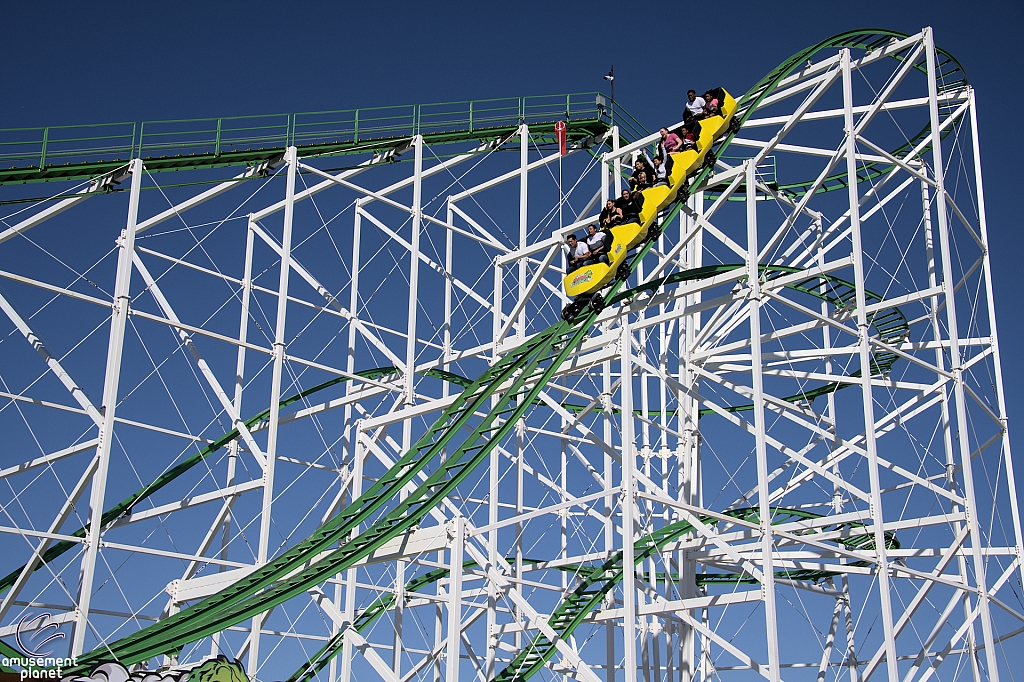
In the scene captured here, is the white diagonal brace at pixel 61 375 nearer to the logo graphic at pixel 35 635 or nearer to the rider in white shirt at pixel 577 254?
the logo graphic at pixel 35 635

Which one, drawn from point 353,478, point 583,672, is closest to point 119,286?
point 353,478

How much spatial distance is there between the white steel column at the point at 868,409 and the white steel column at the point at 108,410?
8.89 m

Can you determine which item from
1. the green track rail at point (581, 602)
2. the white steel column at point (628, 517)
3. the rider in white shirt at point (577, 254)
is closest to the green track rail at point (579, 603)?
the green track rail at point (581, 602)

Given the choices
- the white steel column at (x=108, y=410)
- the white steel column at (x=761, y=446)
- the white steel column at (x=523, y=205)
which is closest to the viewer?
the white steel column at (x=761, y=446)

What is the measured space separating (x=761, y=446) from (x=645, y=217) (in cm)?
371

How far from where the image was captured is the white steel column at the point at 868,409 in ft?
40.8

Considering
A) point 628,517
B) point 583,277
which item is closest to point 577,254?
point 583,277

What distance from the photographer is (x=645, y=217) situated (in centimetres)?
1512

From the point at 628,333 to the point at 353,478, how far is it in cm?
467

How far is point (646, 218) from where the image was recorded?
15125mm

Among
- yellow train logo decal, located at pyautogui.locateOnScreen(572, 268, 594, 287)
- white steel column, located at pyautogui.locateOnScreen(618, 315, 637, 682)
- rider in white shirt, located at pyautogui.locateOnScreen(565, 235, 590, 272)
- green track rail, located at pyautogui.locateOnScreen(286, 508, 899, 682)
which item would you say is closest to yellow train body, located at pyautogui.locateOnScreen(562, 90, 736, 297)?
yellow train logo decal, located at pyautogui.locateOnScreen(572, 268, 594, 287)

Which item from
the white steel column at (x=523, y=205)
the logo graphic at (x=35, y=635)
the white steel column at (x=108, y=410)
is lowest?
the logo graphic at (x=35, y=635)

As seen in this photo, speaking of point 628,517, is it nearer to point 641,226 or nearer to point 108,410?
point 641,226

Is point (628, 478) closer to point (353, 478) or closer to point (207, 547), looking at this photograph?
point (353, 478)
